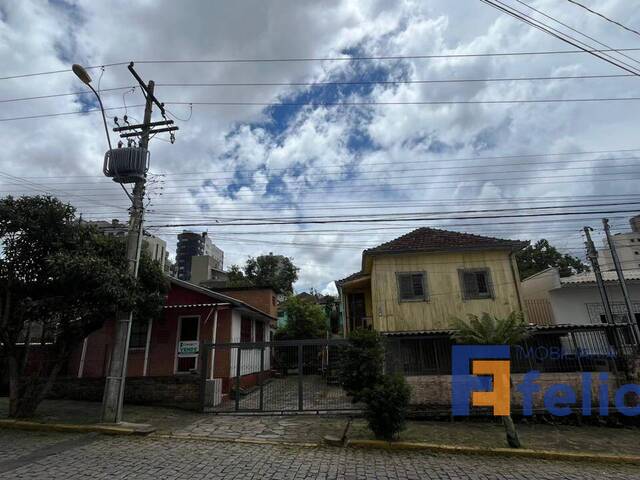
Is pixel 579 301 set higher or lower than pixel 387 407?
higher

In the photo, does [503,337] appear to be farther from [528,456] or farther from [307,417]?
[307,417]

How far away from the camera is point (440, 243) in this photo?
58.6 ft

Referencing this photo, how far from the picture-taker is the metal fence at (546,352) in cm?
1152

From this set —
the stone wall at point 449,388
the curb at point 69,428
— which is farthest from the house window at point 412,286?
the curb at point 69,428

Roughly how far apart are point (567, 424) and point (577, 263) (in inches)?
1167

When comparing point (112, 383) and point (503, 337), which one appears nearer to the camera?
point (503, 337)

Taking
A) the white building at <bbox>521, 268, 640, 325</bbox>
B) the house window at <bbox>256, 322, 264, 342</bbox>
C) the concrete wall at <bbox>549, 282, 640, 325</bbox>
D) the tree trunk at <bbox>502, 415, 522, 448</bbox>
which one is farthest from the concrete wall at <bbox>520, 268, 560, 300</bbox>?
the house window at <bbox>256, 322, 264, 342</bbox>

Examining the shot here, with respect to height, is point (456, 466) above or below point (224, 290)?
below

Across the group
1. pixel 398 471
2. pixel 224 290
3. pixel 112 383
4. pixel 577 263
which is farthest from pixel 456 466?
pixel 577 263

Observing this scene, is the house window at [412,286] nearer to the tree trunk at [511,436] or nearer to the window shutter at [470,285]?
the window shutter at [470,285]

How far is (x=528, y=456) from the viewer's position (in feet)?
24.0

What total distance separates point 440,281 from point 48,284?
15.0 meters

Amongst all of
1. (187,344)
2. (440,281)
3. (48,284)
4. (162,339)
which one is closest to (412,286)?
(440,281)

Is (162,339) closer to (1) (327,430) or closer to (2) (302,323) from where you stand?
(1) (327,430)
